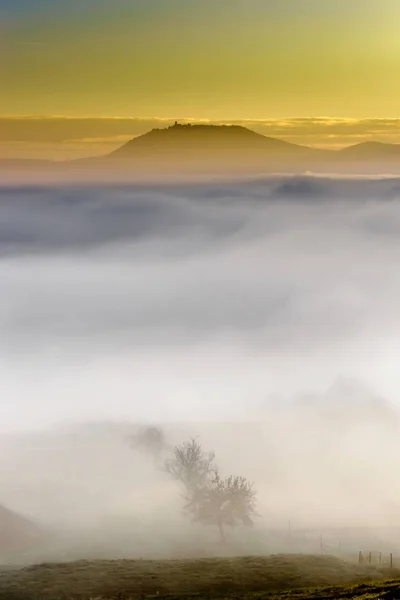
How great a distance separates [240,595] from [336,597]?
91.6ft

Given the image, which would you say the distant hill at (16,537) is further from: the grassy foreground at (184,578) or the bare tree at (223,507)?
the bare tree at (223,507)

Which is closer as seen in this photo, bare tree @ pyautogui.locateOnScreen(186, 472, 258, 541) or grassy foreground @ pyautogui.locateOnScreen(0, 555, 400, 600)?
grassy foreground @ pyautogui.locateOnScreen(0, 555, 400, 600)

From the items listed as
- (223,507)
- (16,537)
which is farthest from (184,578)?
(16,537)

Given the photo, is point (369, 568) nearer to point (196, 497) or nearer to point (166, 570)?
point (166, 570)

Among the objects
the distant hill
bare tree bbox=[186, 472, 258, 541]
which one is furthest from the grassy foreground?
the distant hill

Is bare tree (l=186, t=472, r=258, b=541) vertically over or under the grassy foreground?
over

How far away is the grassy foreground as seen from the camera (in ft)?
448

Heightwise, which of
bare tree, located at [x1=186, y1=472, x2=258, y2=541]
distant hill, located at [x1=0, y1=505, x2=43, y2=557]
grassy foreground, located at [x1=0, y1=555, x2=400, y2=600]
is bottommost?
grassy foreground, located at [x1=0, y1=555, x2=400, y2=600]

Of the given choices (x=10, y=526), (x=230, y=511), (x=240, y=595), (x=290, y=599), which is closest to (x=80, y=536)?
(x=10, y=526)

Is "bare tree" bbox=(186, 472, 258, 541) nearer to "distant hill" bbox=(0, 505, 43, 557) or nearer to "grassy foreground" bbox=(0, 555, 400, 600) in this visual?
"grassy foreground" bbox=(0, 555, 400, 600)

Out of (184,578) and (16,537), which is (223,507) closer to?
(16,537)

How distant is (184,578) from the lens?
5748 inches

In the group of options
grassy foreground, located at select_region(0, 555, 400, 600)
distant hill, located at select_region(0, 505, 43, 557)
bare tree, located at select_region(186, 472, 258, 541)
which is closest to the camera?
grassy foreground, located at select_region(0, 555, 400, 600)

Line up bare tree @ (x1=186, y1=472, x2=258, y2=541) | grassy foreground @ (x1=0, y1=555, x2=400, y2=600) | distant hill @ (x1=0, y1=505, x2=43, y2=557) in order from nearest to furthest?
grassy foreground @ (x1=0, y1=555, x2=400, y2=600) → distant hill @ (x1=0, y1=505, x2=43, y2=557) → bare tree @ (x1=186, y1=472, x2=258, y2=541)
